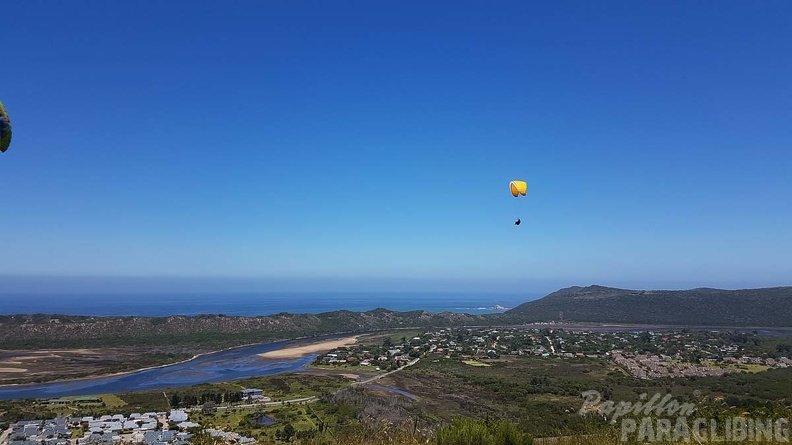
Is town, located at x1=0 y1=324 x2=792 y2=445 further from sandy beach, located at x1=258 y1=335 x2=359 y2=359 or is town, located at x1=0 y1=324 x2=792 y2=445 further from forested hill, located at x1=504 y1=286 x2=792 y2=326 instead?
forested hill, located at x1=504 y1=286 x2=792 y2=326

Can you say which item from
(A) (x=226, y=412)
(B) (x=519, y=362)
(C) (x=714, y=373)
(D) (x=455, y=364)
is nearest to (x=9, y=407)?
(A) (x=226, y=412)

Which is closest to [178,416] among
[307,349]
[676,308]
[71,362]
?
[71,362]

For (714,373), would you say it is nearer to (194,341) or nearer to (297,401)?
(297,401)

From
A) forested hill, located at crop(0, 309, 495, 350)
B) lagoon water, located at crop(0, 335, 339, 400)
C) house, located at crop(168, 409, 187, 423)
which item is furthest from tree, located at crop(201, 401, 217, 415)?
forested hill, located at crop(0, 309, 495, 350)

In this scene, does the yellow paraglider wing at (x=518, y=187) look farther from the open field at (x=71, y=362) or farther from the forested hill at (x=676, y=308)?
the forested hill at (x=676, y=308)

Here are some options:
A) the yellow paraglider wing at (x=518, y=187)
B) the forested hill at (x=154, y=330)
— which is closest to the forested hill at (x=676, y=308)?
the forested hill at (x=154, y=330)

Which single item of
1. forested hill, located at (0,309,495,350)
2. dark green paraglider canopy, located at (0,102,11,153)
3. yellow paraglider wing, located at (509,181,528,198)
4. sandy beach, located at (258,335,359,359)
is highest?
yellow paraglider wing, located at (509,181,528,198)

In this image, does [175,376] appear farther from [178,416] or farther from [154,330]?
[154,330]
